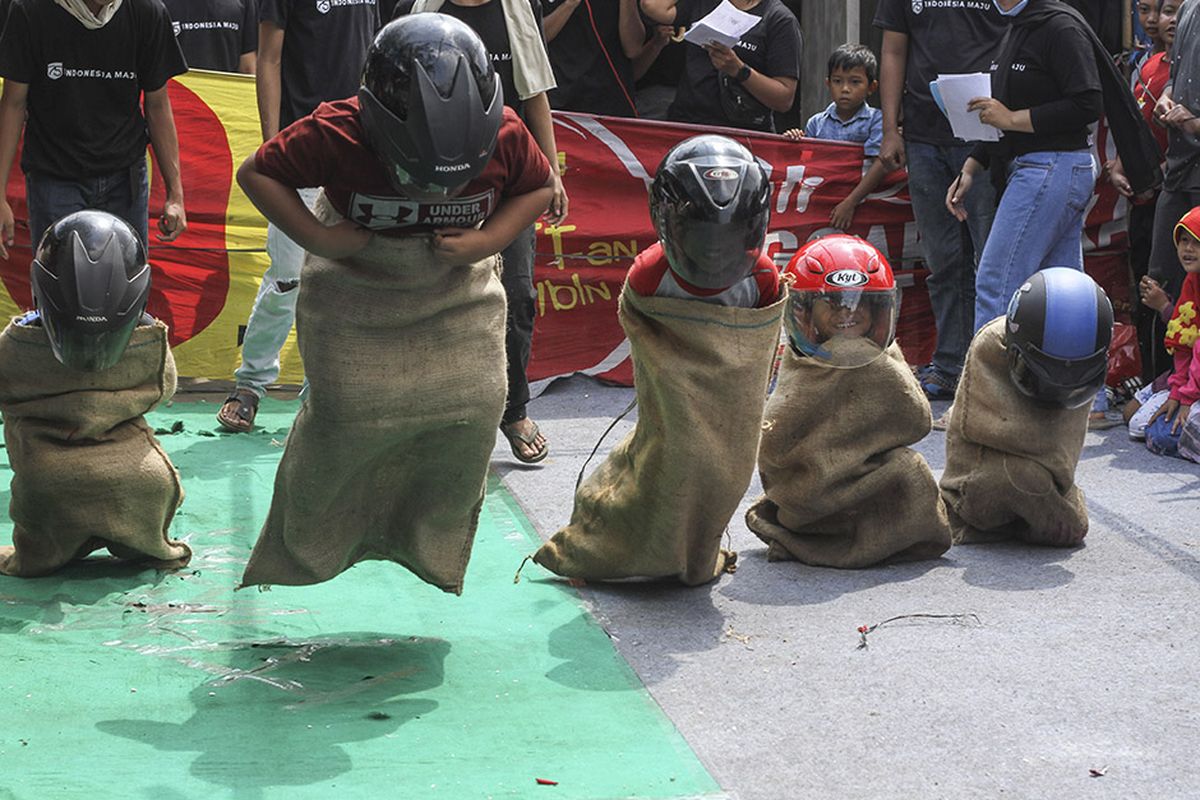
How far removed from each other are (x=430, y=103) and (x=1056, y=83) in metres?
4.09

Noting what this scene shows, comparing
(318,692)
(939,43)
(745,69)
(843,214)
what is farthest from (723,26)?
(318,692)

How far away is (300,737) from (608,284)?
506 centimetres

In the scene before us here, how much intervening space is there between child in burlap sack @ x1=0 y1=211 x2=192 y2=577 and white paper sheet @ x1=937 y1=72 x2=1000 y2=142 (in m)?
3.81

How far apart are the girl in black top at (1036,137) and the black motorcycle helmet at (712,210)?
2960 mm

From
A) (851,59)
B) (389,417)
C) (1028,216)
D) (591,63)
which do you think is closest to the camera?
(389,417)

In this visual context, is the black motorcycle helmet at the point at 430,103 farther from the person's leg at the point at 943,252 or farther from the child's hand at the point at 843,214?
the child's hand at the point at 843,214

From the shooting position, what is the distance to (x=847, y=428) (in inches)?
206

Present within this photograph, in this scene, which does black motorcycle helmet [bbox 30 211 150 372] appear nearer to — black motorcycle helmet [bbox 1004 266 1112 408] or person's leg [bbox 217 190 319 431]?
person's leg [bbox 217 190 319 431]

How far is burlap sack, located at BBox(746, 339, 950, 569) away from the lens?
5.22 metres

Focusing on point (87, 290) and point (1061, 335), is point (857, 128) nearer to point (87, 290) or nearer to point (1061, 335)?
point (1061, 335)

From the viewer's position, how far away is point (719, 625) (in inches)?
187

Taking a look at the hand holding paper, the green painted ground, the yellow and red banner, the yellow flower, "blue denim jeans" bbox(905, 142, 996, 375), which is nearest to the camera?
the green painted ground

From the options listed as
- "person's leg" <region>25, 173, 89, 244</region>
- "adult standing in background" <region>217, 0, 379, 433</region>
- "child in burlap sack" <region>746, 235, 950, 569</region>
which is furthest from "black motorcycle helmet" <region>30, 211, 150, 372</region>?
"child in burlap sack" <region>746, 235, 950, 569</region>

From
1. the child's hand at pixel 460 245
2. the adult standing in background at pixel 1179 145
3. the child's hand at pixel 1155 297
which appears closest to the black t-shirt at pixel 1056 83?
the adult standing in background at pixel 1179 145
